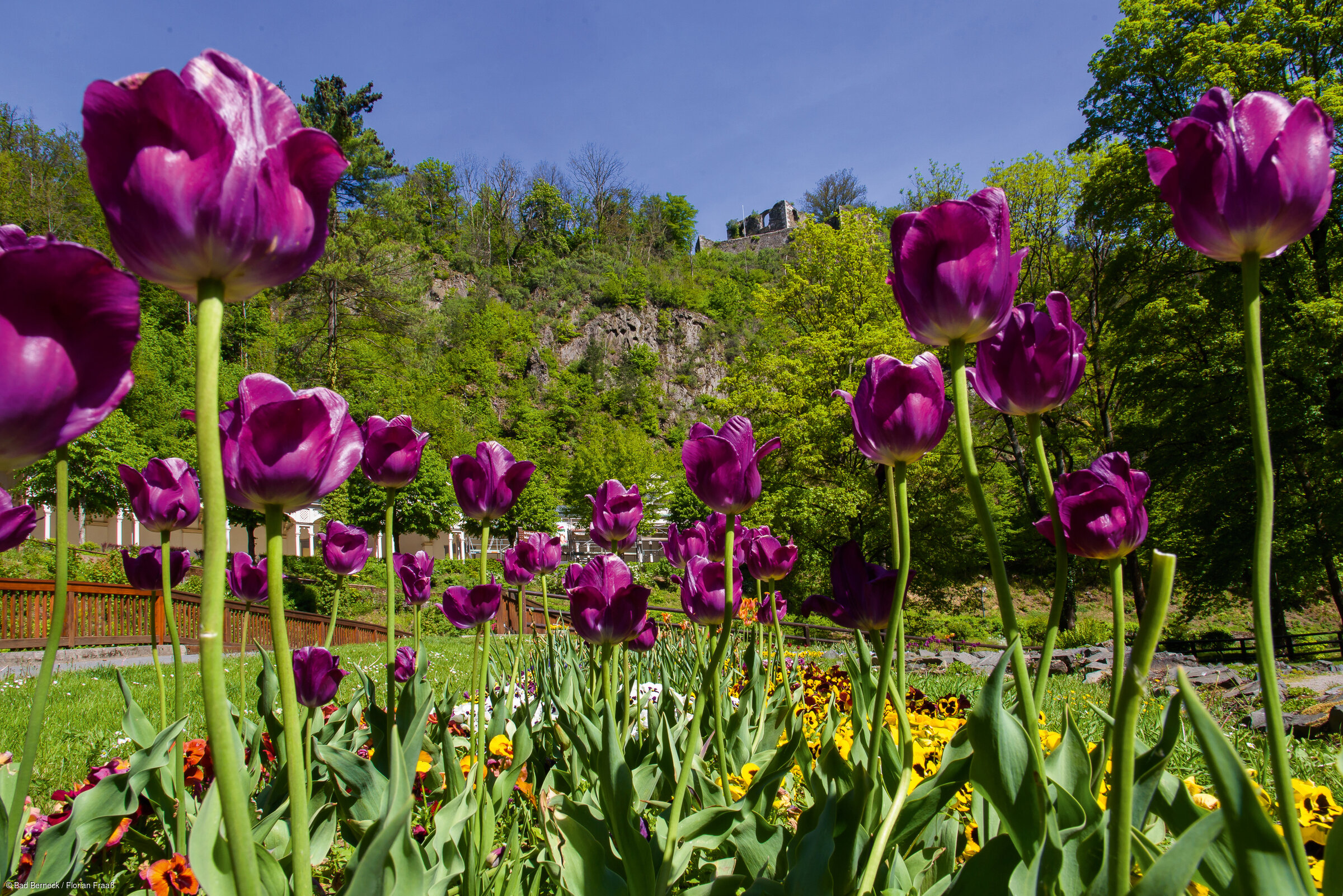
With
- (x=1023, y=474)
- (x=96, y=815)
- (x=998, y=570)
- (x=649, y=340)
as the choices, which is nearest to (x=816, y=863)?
(x=998, y=570)

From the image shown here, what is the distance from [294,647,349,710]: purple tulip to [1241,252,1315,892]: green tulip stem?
6.66 ft

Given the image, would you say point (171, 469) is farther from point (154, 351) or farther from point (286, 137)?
point (154, 351)

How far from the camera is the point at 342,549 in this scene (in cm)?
220

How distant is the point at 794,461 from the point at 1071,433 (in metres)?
6.37

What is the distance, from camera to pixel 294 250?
0.66 metres

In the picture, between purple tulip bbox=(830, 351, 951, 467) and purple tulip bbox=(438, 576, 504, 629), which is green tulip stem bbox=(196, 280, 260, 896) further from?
purple tulip bbox=(438, 576, 504, 629)

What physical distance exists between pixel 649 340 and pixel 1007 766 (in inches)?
2320

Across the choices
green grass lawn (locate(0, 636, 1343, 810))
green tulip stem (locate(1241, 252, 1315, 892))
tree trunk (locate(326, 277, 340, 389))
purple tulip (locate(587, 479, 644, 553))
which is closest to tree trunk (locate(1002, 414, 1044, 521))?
green grass lawn (locate(0, 636, 1343, 810))

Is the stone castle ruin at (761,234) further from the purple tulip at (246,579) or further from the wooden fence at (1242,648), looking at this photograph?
the purple tulip at (246,579)

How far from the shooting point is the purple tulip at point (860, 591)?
4.49ft

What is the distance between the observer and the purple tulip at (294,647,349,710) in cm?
197

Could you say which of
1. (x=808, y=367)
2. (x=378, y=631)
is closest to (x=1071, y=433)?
(x=808, y=367)

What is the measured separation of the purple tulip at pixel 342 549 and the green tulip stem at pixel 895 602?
164 cm

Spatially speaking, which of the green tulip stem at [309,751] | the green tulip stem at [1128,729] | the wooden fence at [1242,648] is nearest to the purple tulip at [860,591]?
the green tulip stem at [1128,729]
